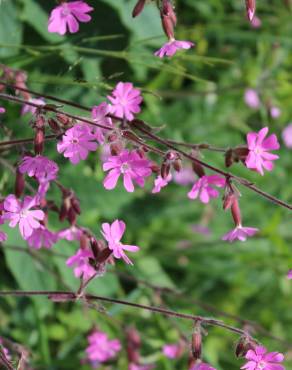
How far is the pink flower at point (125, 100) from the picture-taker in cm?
132

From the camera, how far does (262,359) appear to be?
122 cm

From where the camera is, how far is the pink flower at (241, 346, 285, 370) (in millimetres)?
1204

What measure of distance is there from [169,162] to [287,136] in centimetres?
174

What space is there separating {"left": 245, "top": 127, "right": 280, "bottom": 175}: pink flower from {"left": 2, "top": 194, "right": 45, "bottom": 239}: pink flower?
16.4 inches

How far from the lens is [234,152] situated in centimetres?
126

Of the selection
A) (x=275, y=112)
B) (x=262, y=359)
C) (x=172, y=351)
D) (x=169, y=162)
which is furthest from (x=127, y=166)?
(x=275, y=112)

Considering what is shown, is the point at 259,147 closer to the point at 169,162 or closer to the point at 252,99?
the point at 169,162

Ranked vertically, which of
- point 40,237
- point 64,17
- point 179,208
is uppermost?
point 179,208

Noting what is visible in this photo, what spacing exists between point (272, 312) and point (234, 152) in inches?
61.0

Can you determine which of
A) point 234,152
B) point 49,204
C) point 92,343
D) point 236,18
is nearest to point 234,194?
point 234,152

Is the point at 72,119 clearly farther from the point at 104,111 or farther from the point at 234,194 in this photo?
the point at 234,194

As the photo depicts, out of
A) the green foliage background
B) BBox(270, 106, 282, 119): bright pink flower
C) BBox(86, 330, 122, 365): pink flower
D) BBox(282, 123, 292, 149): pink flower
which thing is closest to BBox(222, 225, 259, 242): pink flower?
the green foliage background

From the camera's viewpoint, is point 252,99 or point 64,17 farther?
point 252,99

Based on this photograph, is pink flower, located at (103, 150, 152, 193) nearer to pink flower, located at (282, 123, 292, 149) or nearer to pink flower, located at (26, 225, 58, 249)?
pink flower, located at (26, 225, 58, 249)
